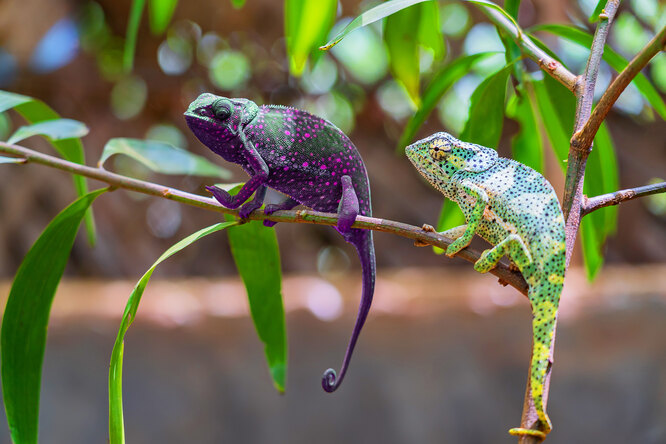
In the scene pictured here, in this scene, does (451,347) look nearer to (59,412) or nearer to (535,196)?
(59,412)

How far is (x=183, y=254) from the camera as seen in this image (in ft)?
6.64

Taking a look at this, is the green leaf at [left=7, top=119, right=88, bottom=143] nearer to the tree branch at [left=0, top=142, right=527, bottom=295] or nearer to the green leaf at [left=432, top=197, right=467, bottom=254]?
the tree branch at [left=0, top=142, right=527, bottom=295]

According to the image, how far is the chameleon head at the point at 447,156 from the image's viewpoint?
1.61ft

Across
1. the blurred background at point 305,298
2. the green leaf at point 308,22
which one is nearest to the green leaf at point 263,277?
the green leaf at point 308,22

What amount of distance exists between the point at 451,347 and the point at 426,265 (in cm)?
→ 35

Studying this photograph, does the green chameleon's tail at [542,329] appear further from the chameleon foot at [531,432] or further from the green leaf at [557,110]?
the green leaf at [557,110]

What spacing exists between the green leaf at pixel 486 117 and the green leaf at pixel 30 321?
36cm

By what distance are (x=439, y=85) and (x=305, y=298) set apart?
118cm

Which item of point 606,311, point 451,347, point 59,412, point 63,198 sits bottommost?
point 59,412

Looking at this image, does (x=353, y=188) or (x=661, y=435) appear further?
(x=661, y=435)

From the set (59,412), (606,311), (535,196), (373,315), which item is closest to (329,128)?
(535,196)

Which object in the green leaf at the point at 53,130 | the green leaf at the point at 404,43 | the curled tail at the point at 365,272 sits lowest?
the curled tail at the point at 365,272

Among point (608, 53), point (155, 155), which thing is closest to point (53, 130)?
point (155, 155)

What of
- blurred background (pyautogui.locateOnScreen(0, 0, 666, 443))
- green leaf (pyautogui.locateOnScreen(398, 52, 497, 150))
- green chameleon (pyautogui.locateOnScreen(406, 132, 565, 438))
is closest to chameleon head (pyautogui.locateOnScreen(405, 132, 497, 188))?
green chameleon (pyautogui.locateOnScreen(406, 132, 565, 438))
